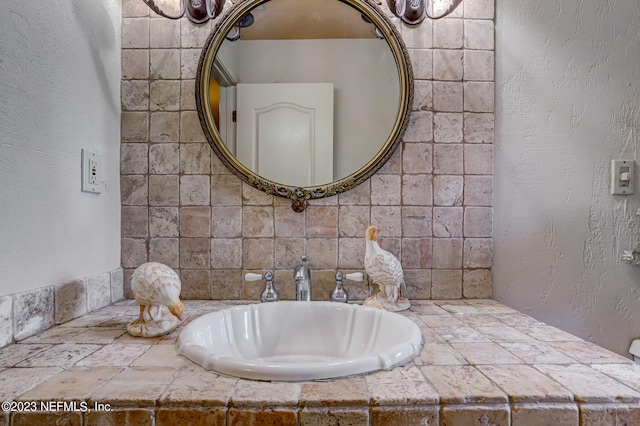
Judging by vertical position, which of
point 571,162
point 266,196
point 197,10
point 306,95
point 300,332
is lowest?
point 300,332

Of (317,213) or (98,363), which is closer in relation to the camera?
(98,363)

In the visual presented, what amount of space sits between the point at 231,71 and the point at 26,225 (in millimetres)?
684

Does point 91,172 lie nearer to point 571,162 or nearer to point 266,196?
point 266,196

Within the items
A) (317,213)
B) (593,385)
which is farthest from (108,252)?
(593,385)

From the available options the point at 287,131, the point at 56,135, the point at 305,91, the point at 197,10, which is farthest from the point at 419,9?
the point at 56,135

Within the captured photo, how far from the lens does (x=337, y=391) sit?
0.52 metres

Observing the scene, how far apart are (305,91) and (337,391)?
86 centimetres

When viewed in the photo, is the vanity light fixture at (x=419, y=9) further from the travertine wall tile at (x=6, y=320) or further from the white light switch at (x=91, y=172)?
the travertine wall tile at (x=6, y=320)

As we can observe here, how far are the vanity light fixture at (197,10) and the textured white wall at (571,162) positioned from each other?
92 cm

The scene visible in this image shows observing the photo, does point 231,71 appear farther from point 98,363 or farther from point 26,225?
point 98,363

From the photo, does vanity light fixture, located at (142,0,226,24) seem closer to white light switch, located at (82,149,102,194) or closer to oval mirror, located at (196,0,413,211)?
oval mirror, located at (196,0,413,211)

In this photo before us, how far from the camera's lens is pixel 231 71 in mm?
1120

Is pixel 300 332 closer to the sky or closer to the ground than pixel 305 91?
closer to the ground

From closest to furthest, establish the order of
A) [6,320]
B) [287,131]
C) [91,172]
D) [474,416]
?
1. [474,416]
2. [6,320]
3. [91,172]
4. [287,131]
